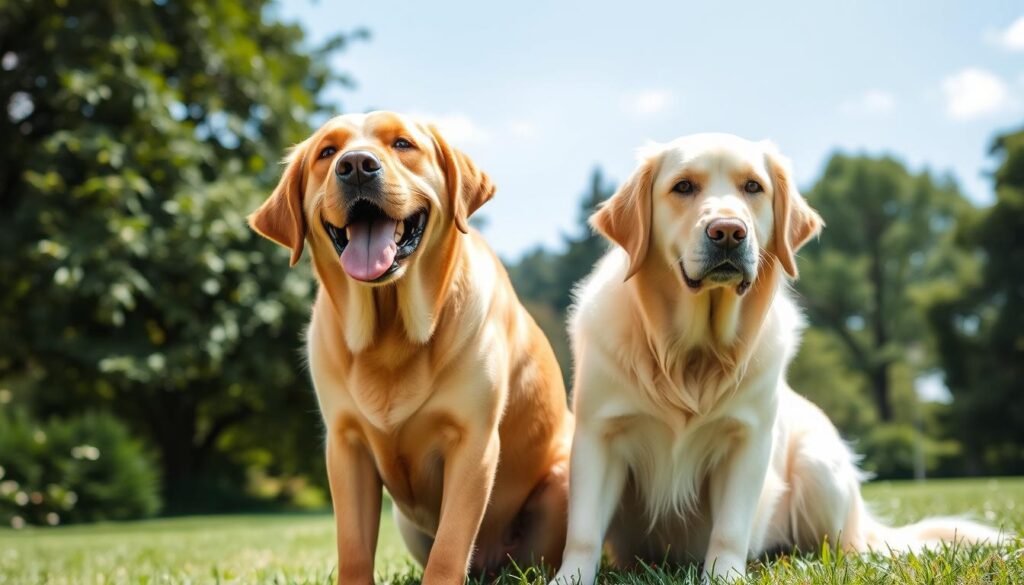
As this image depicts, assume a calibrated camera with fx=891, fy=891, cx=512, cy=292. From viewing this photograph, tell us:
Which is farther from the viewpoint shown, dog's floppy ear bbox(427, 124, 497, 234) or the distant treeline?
the distant treeline

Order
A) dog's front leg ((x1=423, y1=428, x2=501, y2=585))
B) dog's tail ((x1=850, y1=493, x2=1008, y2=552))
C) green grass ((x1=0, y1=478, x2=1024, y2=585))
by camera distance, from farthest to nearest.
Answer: dog's tail ((x1=850, y1=493, x2=1008, y2=552)) → dog's front leg ((x1=423, y1=428, x2=501, y2=585)) → green grass ((x1=0, y1=478, x2=1024, y2=585))

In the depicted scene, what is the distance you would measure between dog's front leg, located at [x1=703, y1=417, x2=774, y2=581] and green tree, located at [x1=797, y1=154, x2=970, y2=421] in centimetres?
4044

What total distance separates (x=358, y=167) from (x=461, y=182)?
45 centimetres

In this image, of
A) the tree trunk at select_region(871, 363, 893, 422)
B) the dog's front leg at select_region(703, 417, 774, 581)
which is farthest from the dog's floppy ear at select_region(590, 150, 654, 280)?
the tree trunk at select_region(871, 363, 893, 422)

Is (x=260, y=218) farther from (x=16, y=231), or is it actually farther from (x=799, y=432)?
(x=16, y=231)

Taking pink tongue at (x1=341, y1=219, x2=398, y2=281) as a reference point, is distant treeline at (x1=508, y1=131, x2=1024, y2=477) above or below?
below

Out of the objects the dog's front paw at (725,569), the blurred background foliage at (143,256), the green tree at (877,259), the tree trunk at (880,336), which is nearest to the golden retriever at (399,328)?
the dog's front paw at (725,569)

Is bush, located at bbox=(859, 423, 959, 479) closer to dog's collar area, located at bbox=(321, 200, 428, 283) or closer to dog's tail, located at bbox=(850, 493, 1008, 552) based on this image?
dog's tail, located at bbox=(850, 493, 1008, 552)

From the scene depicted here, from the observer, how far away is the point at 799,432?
3951 mm

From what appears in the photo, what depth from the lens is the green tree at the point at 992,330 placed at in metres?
28.7

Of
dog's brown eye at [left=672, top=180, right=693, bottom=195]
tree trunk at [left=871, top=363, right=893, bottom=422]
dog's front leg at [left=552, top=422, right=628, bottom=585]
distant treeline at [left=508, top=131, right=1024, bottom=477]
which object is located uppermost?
dog's brown eye at [left=672, top=180, right=693, bottom=195]

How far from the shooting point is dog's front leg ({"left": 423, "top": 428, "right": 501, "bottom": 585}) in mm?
2954

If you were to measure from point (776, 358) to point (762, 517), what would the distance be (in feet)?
2.30

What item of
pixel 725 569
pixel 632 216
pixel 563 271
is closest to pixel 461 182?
pixel 632 216
